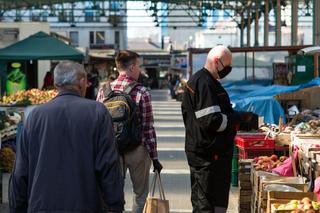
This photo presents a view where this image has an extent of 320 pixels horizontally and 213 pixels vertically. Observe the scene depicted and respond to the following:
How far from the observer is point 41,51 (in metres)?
19.5

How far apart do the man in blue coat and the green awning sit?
593 inches

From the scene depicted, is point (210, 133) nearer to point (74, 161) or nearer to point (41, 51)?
point (74, 161)

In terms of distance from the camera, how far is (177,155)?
13891mm

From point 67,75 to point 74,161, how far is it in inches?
21.1

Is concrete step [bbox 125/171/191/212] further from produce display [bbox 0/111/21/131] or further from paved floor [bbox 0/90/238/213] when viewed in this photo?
produce display [bbox 0/111/21/131]

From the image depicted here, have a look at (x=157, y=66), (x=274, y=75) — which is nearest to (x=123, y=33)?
(x=157, y=66)

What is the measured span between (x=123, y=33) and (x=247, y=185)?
78.7 metres

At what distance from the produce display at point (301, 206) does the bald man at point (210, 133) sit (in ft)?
1.61

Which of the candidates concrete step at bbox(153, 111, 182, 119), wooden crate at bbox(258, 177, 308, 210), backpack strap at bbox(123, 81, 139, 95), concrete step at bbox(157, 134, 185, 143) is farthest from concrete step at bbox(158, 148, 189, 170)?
concrete step at bbox(153, 111, 182, 119)

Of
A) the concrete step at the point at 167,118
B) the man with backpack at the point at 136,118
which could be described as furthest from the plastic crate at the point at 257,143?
the concrete step at the point at 167,118

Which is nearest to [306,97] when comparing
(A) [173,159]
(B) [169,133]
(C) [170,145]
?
(C) [170,145]

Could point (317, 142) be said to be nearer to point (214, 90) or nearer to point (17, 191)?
point (214, 90)

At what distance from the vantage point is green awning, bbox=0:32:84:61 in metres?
19.2

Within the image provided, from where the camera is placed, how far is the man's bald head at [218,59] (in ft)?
19.4
